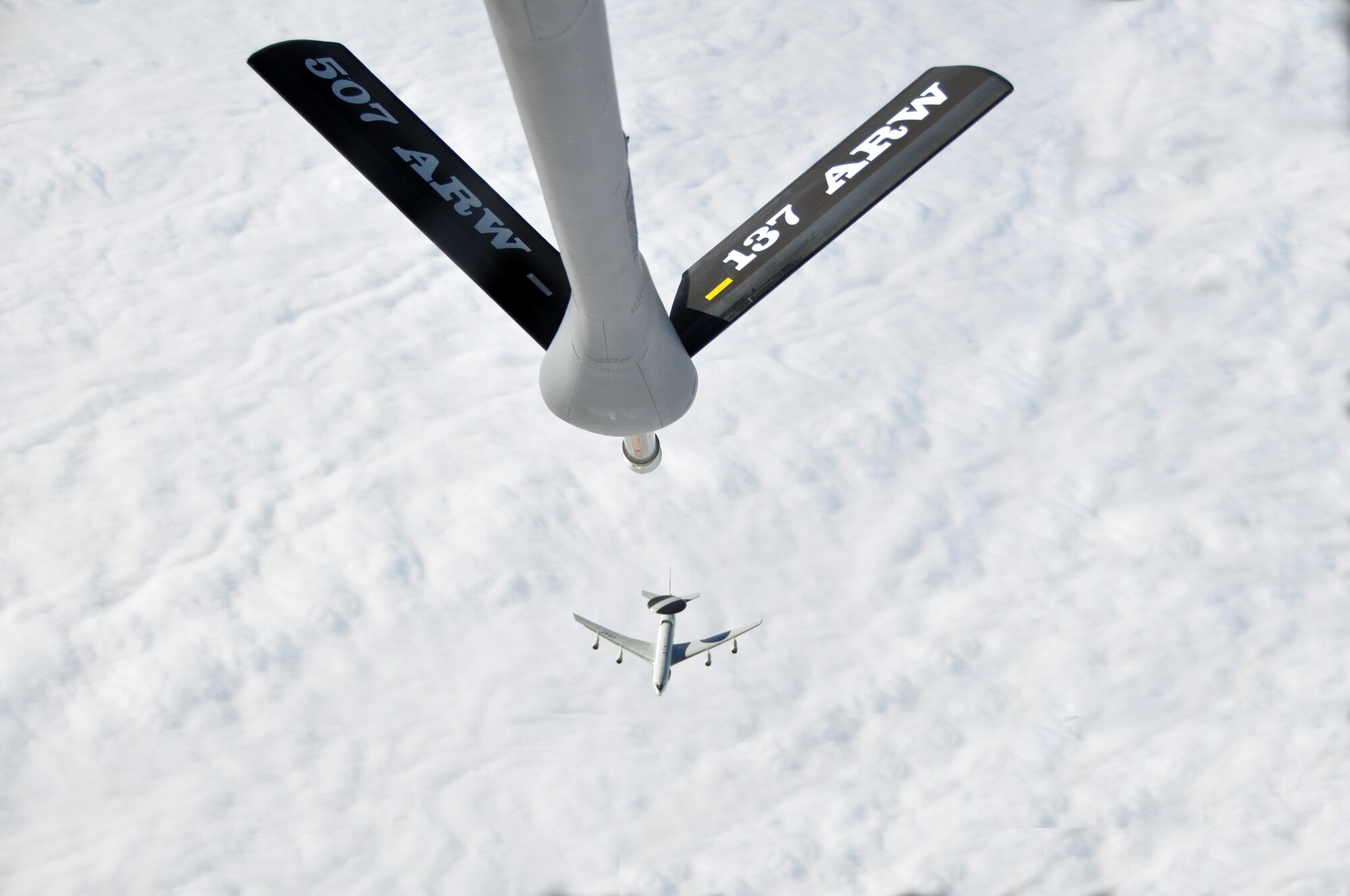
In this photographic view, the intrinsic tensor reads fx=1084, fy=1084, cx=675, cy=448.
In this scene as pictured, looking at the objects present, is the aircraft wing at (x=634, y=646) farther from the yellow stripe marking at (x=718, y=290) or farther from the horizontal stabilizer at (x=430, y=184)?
the yellow stripe marking at (x=718, y=290)

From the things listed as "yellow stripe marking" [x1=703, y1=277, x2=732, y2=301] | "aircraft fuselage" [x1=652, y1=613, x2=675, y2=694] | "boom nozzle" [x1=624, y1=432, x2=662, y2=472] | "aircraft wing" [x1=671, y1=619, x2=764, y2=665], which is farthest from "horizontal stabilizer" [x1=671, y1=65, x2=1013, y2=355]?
"aircraft fuselage" [x1=652, y1=613, x2=675, y2=694]

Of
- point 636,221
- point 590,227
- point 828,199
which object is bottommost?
point 828,199

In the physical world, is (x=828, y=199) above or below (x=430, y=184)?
below

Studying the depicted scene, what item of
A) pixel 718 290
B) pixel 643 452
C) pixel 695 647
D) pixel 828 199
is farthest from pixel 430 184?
pixel 695 647

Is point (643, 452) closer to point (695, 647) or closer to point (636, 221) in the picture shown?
point (636, 221)

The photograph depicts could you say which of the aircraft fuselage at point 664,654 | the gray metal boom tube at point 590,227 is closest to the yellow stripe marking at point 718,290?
the gray metal boom tube at point 590,227

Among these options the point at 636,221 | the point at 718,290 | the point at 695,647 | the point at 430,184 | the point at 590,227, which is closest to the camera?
the point at 590,227

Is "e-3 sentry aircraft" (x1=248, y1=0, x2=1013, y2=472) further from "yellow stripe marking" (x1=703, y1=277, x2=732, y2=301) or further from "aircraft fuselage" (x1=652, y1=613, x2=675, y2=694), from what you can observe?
"aircraft fuselage" (x1=652, y1=613, x2=675, y2=694)
